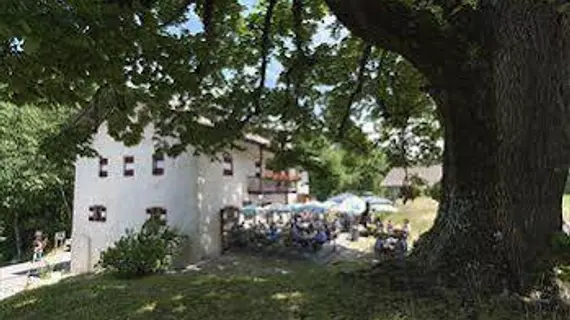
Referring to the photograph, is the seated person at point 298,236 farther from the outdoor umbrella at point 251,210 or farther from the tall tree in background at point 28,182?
the tall tree in background at point 28,182

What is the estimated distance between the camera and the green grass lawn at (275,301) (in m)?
7.70

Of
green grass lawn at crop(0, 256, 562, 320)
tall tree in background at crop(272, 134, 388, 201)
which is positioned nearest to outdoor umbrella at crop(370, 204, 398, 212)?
tall tree in background at crop(272, 134, 388, 201)

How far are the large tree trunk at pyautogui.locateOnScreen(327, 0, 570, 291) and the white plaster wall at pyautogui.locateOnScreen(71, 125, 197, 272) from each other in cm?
2668

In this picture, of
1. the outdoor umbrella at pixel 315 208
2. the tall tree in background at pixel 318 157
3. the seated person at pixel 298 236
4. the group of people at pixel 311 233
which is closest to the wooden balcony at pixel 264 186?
the outdoor umbrella at pixel 315 208

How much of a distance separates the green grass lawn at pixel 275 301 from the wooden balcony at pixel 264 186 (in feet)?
88.4

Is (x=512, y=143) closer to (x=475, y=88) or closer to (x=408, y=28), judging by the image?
(x=475, y=88)

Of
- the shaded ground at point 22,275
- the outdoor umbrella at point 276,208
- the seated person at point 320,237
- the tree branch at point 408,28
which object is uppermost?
the tree branch at point 408,28

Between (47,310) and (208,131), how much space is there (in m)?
5.65

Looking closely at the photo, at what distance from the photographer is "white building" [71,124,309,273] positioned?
34.7 metres

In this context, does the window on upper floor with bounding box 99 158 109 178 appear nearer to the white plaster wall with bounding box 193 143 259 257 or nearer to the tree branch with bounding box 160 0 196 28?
the white plaster wall with bounding box 193 143 259 257

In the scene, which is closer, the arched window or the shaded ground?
the shaded ground

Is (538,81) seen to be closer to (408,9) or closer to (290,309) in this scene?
(408,9)

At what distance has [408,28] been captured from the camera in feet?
27.7

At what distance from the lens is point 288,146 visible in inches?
720
